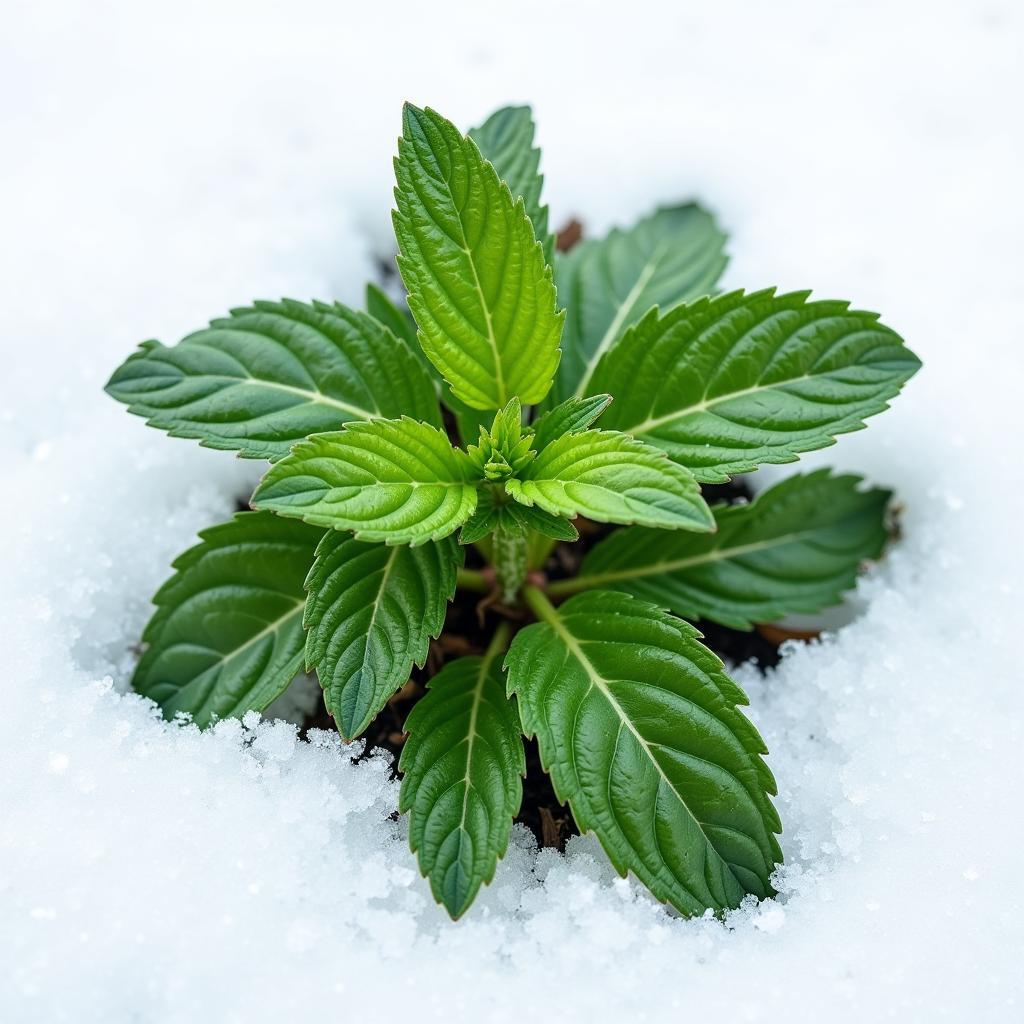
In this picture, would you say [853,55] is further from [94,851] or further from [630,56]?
[94,851]

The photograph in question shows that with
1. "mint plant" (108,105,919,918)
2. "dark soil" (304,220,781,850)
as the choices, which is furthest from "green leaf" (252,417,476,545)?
"dark soil" (304,220,781,850)

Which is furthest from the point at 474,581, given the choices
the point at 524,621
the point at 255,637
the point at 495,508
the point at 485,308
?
the point at 485,308

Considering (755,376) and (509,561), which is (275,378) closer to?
(509,561)

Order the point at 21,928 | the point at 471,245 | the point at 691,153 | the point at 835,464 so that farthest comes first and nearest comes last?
the point at 691,153, the point at 835,464, the point at 471,245, the point at 21,928

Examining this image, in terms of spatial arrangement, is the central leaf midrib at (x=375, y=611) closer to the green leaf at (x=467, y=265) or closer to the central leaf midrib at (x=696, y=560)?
the green leaf at (x=467, y=265)

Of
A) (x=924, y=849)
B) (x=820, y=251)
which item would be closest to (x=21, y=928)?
(x=924, y=849)

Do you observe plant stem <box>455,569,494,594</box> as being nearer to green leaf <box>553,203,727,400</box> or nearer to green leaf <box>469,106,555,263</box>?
green leaf <box>553,203,727,400</box>

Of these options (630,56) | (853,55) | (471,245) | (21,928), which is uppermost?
(853,55)
